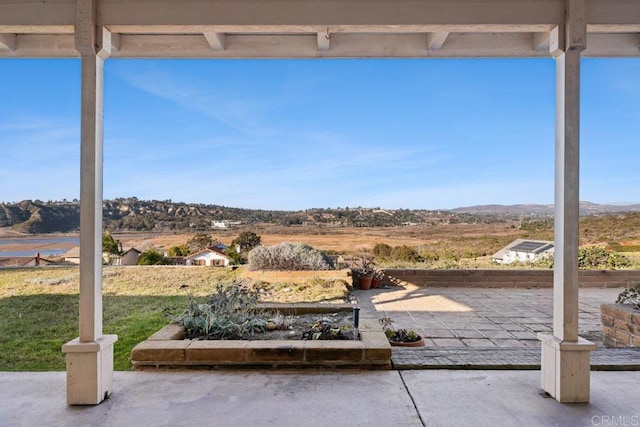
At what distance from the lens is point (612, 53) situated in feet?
10.2

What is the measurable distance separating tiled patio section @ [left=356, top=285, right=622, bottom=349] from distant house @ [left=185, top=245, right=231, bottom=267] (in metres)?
3.06

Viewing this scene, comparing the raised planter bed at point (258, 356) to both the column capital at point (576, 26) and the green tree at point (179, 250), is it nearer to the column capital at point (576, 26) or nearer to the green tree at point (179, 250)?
the column capital at point (576, 26)

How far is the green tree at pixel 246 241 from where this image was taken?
28.6 feet

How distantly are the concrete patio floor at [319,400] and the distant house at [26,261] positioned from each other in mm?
5459

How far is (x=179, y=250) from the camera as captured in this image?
8.55 metres

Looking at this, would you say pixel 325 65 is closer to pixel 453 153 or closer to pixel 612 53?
pixel 453 153

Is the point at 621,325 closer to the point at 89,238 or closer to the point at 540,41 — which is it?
the point at 540,41

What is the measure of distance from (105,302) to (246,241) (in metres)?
3.25

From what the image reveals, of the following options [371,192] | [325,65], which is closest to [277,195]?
[371,192]

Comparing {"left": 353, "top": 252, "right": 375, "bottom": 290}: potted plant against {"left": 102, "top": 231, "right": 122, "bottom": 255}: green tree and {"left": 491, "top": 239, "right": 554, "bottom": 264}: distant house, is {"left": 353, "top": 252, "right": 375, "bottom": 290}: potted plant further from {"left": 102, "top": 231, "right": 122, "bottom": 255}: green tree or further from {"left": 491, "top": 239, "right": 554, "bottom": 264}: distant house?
{"left": 102, "top": 231, "right": 122, "bottom": 255}: green tree

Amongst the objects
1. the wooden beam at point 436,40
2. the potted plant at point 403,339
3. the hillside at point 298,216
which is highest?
the wooden beam at point 436,40

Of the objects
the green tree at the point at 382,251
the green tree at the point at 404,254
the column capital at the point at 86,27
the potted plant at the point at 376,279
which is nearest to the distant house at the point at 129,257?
the potted plant at the point at 376,279

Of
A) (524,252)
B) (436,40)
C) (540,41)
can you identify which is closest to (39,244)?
(436,40)

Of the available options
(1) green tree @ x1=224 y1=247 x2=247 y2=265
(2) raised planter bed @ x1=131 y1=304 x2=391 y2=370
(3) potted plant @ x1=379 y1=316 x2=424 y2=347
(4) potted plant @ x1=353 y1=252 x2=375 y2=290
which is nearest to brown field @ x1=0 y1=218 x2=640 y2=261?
(1) green tree @ x1=224 y1=247 x2=247 y2=265
